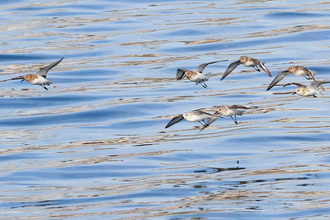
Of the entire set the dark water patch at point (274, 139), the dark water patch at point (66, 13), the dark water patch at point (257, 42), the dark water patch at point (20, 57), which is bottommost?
the dark water patch at point (274, 139)

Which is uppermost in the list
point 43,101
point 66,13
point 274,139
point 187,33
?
point 66,13

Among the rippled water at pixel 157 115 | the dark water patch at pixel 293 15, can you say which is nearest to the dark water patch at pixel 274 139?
the rippled water at pixel 157 115

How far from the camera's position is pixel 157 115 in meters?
25.3

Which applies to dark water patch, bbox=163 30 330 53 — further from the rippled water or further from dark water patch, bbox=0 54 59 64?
dark water patch, bbox=0 54 59 64

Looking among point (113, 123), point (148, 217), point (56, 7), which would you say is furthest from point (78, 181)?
point (56, 7)

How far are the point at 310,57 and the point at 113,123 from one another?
8716 mm

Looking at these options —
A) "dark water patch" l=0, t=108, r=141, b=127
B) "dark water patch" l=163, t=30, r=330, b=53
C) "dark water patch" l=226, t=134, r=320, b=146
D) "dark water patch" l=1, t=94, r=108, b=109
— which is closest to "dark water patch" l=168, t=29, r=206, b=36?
"dark water patch" l=163, t=30, r=330, b=53

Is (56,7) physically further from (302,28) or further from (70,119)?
(70,119)

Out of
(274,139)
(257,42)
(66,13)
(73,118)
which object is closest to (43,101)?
(73,118)

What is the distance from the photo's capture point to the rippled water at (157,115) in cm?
1731

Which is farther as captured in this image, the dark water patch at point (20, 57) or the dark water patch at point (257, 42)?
the dark water patch at point (257, 42)

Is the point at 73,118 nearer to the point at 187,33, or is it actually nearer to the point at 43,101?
the point at 43,101

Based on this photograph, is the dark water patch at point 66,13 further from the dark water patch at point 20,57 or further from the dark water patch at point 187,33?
the dark water patch at point 20,57

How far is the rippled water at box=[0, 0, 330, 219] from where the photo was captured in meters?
17.3
